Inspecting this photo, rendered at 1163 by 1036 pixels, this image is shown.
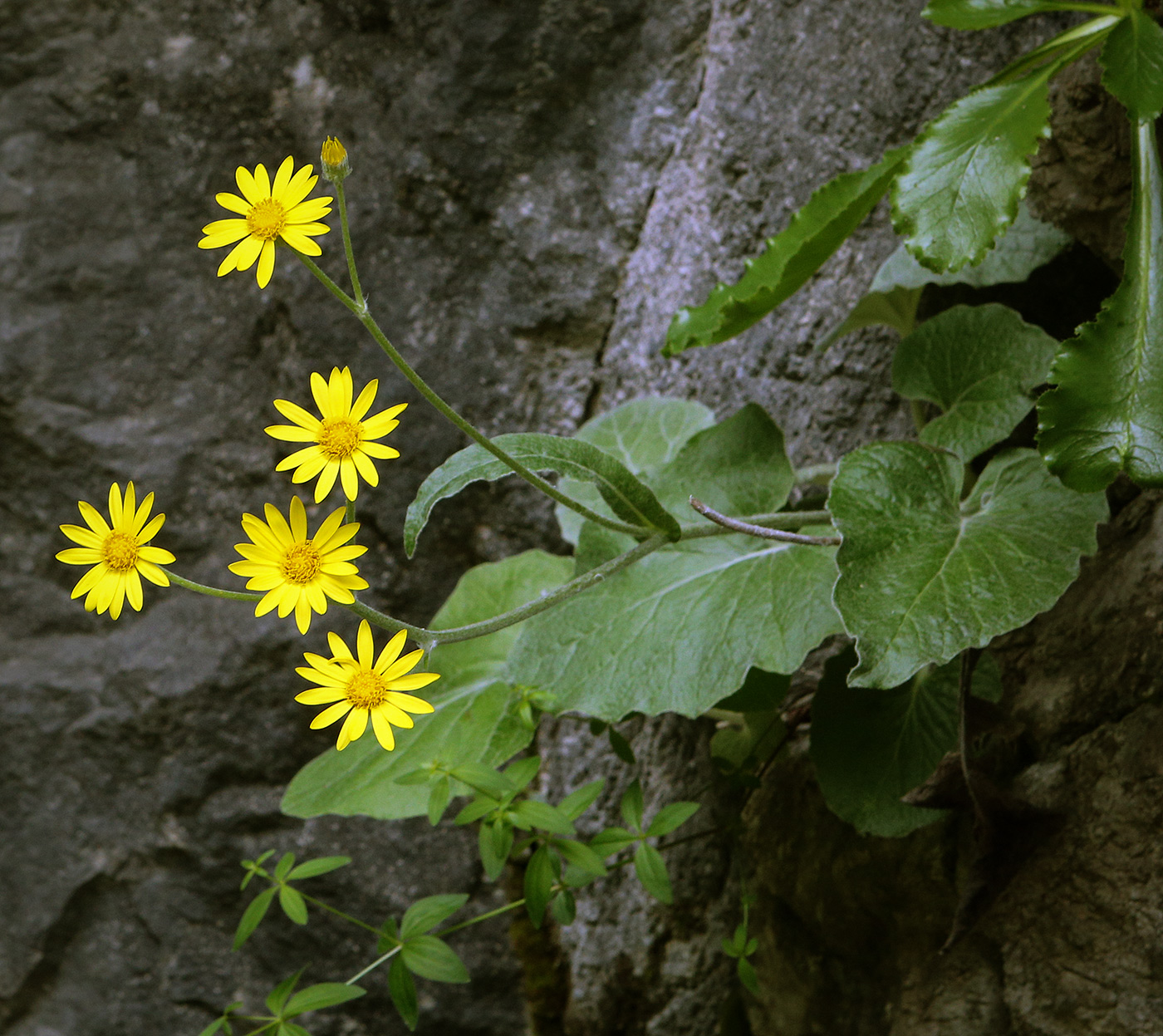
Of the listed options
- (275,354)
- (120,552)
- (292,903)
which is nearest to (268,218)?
(120,552)

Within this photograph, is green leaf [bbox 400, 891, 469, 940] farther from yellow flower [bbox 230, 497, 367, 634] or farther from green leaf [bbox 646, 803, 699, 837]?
yellow flower [bbox 230, 497, 367, 634]

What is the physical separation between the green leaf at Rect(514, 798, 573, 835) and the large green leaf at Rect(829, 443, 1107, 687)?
1.30 ft

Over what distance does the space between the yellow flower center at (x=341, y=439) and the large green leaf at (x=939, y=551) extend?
1.47ft

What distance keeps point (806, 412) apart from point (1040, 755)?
58cm

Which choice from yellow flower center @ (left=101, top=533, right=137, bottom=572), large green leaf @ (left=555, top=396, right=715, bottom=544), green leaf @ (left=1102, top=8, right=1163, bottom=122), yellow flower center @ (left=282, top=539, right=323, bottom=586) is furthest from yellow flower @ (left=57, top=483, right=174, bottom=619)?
green leaf @ (left=1102, top=8, right=1163, bottom=122)

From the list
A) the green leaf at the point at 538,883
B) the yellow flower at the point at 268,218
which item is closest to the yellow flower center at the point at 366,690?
the yellow flower at the point at 268,218

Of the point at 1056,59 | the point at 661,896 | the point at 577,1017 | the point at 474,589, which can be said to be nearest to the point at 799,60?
the point at 1056,59

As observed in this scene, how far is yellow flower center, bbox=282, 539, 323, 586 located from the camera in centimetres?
76

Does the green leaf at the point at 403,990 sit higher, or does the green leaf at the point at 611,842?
the green leaf at the point at 611,842

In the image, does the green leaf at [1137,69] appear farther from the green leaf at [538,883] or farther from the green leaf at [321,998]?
the green leaf at [321,998]

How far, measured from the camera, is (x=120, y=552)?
818 mm

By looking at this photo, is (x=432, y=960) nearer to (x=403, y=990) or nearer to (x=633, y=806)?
(x=403, y=990)

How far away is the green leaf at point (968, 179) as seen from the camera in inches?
39.7

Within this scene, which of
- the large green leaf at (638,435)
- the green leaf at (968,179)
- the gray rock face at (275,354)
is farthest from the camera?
the gray rock face at (275,354)
